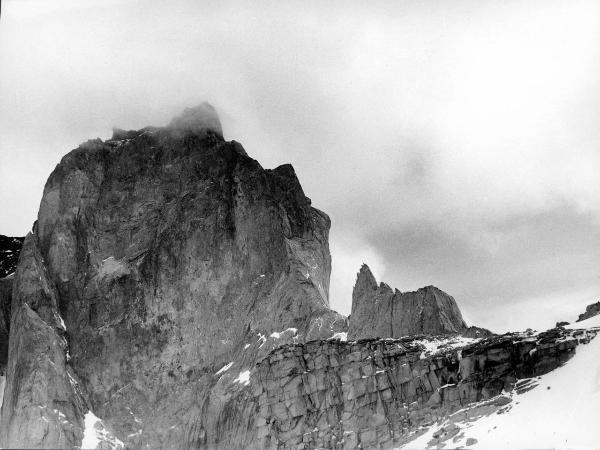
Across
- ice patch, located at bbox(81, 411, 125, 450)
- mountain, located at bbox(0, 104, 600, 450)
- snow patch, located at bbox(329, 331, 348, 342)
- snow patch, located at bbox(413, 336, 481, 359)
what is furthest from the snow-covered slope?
ice patch, located at bbox(81, 411, 125, 450)

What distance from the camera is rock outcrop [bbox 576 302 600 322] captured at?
4441 inches

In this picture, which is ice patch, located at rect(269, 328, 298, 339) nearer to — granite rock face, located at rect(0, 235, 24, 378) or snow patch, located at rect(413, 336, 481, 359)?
snow patch, located at rect(413, 336, 481, 359)

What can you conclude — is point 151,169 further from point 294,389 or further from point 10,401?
point 294,389

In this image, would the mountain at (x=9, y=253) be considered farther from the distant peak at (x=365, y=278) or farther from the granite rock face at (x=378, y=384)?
the granite rock face at (x=378, y=384)

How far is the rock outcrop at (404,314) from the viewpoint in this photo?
4946 inches

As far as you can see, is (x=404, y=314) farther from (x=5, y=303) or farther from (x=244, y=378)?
(x=5, y=303)

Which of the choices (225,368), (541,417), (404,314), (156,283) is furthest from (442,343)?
(156,283)

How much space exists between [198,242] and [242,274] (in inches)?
342

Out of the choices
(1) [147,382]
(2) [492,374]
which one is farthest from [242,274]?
(2) [492,374]

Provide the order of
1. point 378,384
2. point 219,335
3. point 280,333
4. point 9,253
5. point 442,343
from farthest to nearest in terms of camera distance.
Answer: point 9,253
point 219,335
point 280,333
point 442,343
point 378,384

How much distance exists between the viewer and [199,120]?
155 m

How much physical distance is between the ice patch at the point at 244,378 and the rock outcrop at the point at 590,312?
4431 cm

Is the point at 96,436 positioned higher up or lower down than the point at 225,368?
lower down

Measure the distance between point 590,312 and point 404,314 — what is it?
26871 millimetres
